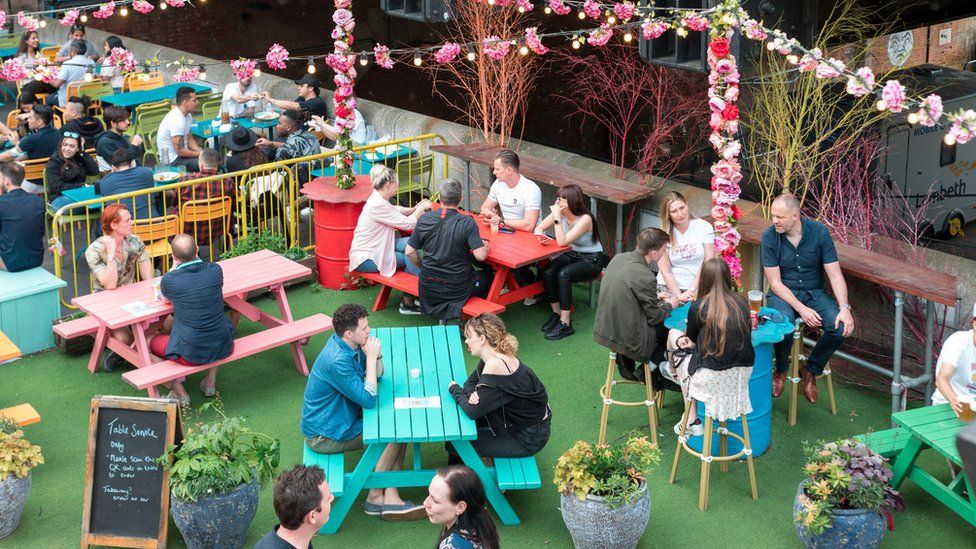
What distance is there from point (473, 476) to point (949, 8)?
1142 centimetres

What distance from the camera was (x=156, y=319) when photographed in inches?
314

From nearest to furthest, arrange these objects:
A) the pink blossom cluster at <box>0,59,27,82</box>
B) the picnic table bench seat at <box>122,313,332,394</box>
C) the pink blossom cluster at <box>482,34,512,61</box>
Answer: the picnic table bench seat at <box>122,313,332,394</box>, the pink blossom cluster at <box>482,34,512,61</box>, the pink blossom cluster at <box>0,59,27,82</box>

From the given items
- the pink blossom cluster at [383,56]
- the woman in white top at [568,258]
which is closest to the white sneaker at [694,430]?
the woman in white top at [568,258]

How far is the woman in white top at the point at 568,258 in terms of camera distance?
348 inches

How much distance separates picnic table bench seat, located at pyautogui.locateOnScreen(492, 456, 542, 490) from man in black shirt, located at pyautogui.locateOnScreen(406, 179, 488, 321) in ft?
7.66

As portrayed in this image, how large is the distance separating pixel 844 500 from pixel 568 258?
141 inches

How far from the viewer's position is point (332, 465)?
21.2 ft

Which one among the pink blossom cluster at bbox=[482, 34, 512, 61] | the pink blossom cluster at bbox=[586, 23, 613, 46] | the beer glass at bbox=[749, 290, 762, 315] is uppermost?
the pink blossom cluster at bbox=[586, 23, 613, 46]

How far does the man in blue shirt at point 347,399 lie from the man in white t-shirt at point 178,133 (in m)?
5.99

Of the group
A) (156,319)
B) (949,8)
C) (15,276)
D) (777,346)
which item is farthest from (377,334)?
(949,8)

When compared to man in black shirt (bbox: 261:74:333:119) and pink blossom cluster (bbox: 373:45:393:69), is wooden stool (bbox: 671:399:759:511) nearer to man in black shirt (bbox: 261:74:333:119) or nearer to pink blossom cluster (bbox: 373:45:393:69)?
pink blossom cluster (bbox: 373:45:393:69)

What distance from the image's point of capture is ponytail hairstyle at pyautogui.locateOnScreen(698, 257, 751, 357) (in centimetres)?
630

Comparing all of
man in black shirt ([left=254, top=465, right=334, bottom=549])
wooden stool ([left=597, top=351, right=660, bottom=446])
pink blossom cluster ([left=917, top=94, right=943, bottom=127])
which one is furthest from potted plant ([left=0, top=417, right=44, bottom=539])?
pink blossom cluster ([left=917, top=94, right=943, bottom=127])

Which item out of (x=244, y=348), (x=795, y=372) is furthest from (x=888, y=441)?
(x=244, y=348)
